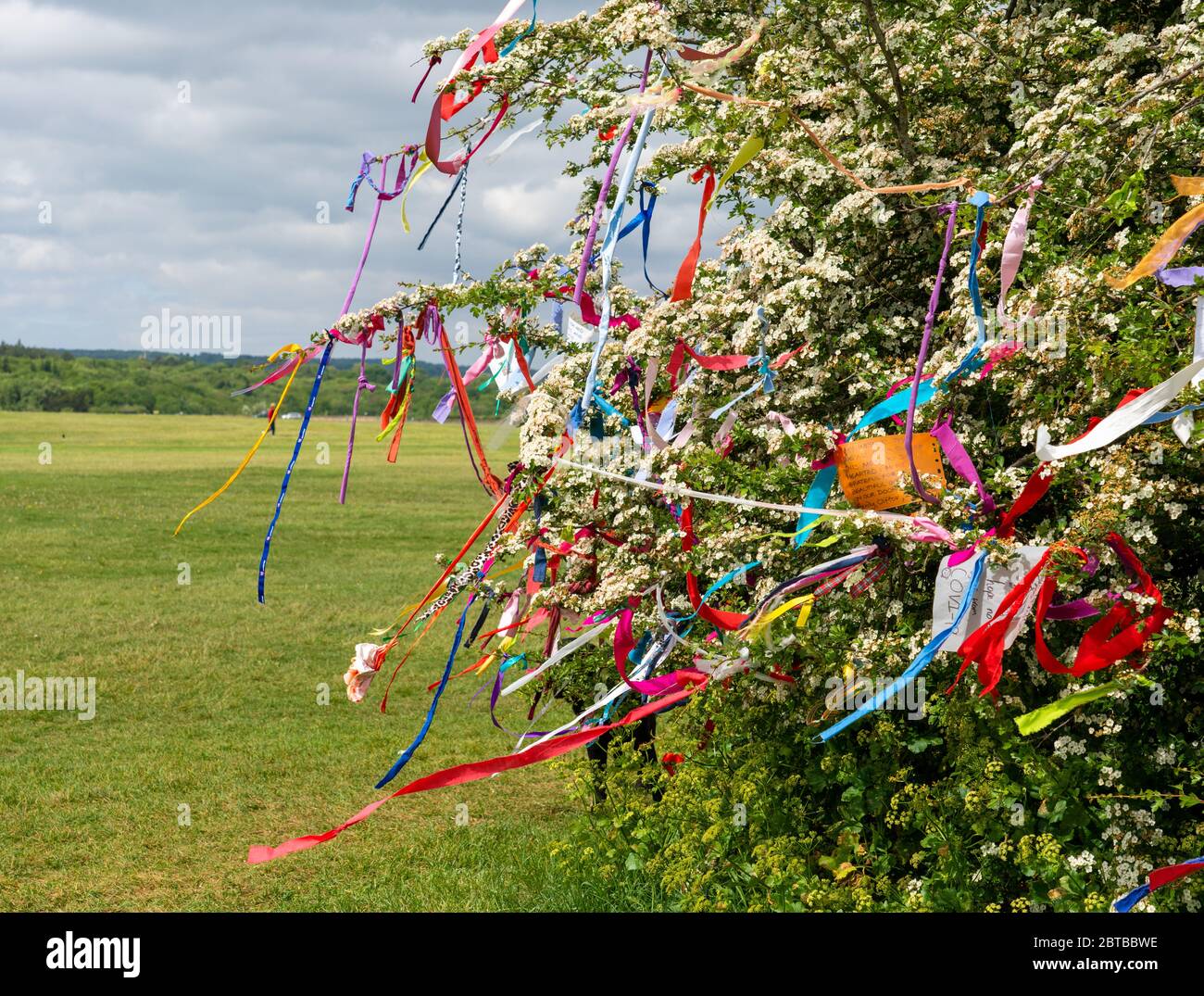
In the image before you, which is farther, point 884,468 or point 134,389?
point 134,389

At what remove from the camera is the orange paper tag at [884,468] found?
3.94 m

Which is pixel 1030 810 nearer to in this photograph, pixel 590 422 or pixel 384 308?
pixel 590 422

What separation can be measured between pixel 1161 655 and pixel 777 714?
1.58 m

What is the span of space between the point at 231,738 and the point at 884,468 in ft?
21.7

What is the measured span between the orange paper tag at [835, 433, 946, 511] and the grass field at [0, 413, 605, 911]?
178 cm

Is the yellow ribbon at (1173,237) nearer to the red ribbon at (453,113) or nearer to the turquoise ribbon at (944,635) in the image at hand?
the turquoise ribbon at (944,635)

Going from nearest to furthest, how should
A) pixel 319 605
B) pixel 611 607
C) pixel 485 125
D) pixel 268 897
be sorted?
pixel 611 607, pixel 485 125, pixel 268 897, pixel 319 605

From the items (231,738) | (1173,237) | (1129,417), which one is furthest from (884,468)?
(231,738)

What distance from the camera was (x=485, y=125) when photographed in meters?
5.48

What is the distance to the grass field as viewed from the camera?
604 cm

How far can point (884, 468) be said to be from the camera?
397 centimetres

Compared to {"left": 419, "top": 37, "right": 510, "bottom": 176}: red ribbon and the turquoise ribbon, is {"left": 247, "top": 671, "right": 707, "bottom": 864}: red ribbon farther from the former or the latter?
{"left": 419, "top": 37, "right": 510, "bottom": 176}: red ribbon

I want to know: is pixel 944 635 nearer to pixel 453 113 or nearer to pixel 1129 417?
pixel 1129 417

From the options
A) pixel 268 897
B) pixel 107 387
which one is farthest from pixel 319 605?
pixel 107 387
